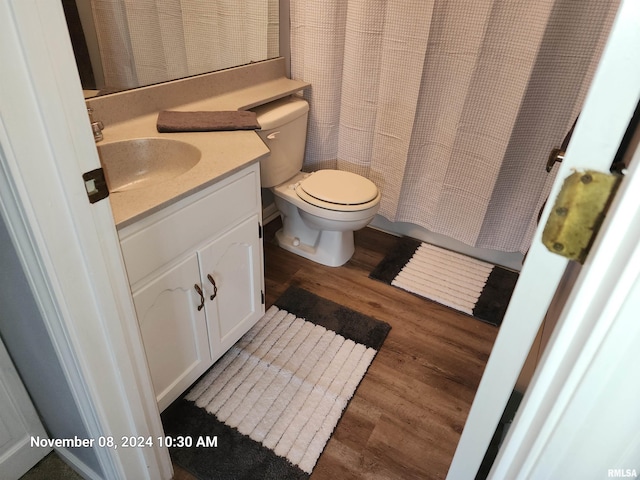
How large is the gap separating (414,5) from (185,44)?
3.25 feet

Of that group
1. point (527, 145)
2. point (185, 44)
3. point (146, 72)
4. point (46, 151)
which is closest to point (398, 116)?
point (527, 145)

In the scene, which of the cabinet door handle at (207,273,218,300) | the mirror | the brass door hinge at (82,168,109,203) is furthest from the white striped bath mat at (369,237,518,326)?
the brass door hinge at (82,168,109,203)

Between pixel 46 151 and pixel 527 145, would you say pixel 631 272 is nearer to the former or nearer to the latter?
pixel 46 151

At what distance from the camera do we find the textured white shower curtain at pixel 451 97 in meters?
1.64

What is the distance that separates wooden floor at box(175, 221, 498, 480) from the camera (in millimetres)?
1334

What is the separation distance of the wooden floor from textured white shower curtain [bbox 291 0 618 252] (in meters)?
0.48

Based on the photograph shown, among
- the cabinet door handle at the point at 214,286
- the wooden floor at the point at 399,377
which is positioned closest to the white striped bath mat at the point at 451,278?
the wooden floor at the point at 399,377

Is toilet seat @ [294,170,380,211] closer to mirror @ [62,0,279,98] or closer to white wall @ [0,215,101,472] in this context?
mirror @ [62,0,279,98]

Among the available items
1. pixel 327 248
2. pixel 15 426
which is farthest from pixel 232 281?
pixel 327 248

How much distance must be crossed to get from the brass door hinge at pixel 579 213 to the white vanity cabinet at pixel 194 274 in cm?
88

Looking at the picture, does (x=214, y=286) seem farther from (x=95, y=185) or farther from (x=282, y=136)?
(x=282, y=136)

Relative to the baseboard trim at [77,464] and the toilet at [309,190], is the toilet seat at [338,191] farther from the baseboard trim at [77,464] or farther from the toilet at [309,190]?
the baseboard trim at [77,464]

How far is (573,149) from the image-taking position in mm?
377

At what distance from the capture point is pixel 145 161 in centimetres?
140
